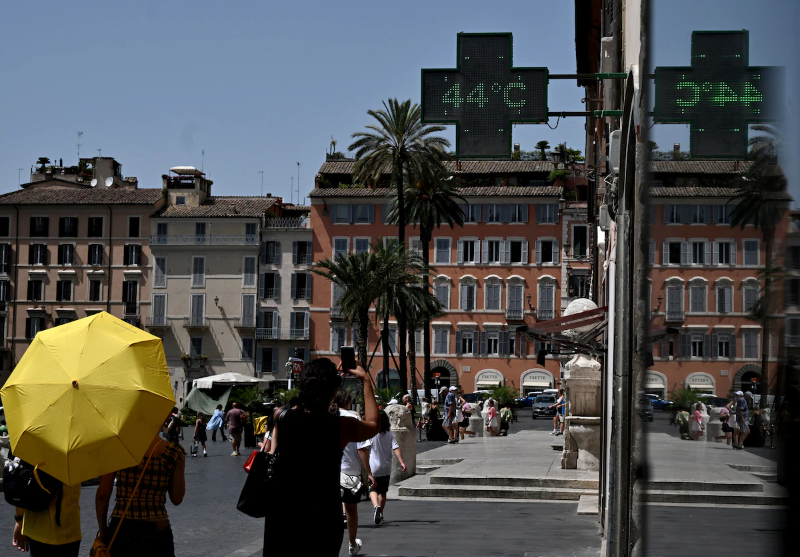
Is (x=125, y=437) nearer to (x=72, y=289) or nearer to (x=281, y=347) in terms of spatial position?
(x=281, y=347)

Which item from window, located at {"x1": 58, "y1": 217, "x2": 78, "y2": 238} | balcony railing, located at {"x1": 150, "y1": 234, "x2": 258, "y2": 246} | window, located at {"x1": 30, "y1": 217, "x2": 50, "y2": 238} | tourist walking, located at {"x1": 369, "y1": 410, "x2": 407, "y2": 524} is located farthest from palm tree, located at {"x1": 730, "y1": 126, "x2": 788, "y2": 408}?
window, located at {"x1": 30, "y1": 217, "x2": 50, "y2": 238}

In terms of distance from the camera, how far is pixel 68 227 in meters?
86.4

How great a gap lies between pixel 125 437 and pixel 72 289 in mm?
84102

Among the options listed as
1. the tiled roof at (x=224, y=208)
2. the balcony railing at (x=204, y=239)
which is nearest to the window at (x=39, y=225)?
the balcony railing at (x=204, y=239)

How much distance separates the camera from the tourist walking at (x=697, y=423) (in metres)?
1.69

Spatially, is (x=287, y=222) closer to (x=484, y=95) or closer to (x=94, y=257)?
(x=94, y=257)

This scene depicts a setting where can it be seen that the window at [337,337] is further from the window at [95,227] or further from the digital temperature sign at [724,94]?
the digital temperature sign at [724,94]

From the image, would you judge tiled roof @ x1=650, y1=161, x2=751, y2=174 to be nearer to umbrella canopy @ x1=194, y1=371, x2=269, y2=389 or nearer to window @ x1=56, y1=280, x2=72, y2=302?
umbrella canopy @ x1=194, y1=371, x2=269, y2=389

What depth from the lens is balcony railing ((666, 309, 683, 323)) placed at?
1896mm

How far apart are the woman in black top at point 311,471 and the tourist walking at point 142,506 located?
3.89ft

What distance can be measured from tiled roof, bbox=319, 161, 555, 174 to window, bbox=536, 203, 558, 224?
5.01m

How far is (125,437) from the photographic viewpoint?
6.17 metres

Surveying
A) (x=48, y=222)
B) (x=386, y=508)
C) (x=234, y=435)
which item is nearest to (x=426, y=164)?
(x=234, y=435)

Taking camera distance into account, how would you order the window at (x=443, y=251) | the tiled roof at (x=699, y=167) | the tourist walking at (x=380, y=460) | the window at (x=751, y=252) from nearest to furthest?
1. the window at (x=751, y=252)
2. the tiled roof at (x=699, y=167)
3. the tourist walking at (x=380, y=460)
4. the window at (x=443, y=251)
